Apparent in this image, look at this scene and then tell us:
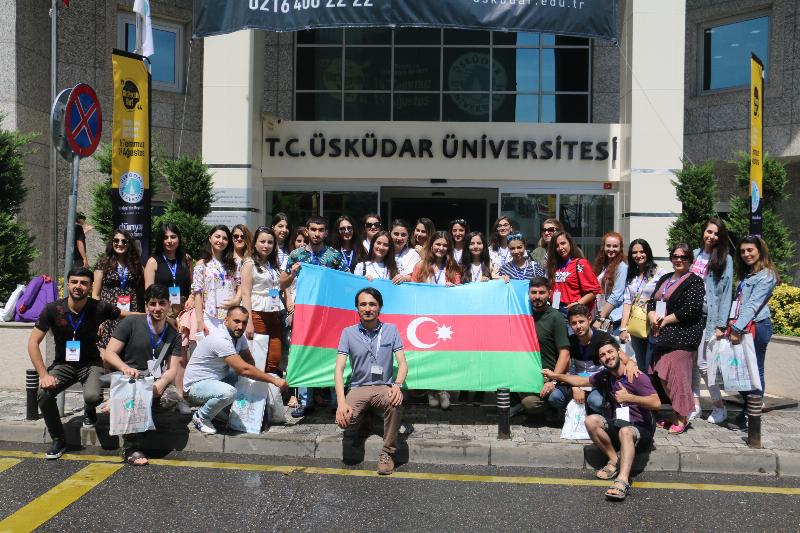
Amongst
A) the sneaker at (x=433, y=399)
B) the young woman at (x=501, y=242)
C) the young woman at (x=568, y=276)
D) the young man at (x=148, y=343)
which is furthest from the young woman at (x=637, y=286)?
the young man at (x=148, y=343)

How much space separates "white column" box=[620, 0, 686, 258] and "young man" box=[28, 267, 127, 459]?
9.74 m

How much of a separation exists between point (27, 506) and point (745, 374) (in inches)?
249

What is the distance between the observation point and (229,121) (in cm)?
1385

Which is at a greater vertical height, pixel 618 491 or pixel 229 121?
pixel 229 121

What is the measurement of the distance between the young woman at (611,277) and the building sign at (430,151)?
665 centimetres

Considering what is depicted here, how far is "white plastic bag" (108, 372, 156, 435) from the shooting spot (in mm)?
6152

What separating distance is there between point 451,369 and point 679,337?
222 centimetres

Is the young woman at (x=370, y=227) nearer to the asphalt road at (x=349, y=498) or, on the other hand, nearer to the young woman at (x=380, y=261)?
the young woman at (x=380, y=261)

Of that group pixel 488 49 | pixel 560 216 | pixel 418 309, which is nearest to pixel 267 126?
pixel 488 49

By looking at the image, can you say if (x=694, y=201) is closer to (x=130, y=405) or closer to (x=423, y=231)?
(x=423, y=231)

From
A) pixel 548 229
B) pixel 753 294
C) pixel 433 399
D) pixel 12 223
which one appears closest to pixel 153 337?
pixel 433 399

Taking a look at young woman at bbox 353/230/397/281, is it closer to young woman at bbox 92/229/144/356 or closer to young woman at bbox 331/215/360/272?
young woman at bbox 331/215/360/272

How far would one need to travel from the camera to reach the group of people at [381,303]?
A: 653cm

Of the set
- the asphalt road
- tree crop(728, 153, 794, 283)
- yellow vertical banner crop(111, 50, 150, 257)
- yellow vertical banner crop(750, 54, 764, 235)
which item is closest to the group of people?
the asphalt road
